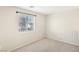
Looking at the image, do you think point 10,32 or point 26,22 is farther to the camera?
point 26,22

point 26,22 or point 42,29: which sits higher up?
point 26,22

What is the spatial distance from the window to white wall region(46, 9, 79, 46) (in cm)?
73

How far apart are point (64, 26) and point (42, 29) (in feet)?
2.46

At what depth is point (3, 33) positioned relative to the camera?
198 centimetres

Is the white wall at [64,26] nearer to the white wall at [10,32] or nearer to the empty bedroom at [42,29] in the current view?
the empty bedroom at [42,29]

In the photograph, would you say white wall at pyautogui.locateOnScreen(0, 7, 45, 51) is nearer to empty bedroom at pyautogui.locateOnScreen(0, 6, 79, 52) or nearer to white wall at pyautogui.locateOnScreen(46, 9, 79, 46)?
empty bedroom at pyautogui.locateOnScreen(0, 6, 79, 52)

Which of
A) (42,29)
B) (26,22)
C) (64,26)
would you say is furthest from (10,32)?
(64,26)

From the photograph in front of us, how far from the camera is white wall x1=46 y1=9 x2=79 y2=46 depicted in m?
2.42

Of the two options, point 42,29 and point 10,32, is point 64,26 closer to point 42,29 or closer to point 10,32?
point 42,29

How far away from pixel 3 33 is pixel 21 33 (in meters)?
0.68

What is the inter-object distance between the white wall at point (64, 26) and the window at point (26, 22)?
0.73m

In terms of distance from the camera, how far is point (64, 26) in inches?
105
